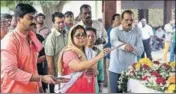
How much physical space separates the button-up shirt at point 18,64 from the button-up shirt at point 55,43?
43 cm

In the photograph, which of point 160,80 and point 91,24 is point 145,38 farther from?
point 91,24

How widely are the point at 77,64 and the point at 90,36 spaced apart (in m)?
0.34

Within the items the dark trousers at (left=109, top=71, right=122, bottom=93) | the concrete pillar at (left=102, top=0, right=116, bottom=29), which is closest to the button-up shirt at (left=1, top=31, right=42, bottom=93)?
the dark trousers at (left=109, top=71, right=122, bottom=93)

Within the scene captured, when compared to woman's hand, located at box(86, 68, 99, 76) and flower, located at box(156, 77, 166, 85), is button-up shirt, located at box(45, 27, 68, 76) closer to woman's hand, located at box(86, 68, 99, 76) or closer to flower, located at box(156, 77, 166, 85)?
woman's hand, located at box(86, 68, 99, 76)

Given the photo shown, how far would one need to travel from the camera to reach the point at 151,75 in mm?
4336

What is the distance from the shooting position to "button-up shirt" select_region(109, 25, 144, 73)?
164 inches

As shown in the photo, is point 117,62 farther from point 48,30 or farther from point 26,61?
point 26,61

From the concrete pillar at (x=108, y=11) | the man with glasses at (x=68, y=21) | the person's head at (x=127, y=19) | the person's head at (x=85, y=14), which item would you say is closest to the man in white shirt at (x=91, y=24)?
the person's head at (x=85, y=14)

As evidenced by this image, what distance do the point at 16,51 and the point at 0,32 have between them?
1066 millimetres

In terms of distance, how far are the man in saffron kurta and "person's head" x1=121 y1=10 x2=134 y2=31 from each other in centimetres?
112

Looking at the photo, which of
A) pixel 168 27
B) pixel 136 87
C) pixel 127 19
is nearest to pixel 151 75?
pixel 136 87

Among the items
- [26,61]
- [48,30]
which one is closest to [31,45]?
[26,61]

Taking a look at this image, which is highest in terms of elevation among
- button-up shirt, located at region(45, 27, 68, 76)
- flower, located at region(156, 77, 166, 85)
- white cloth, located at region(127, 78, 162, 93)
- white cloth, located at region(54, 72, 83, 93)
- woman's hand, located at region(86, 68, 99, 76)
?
button-up shirt, located at region(45, 27, 68, 76)

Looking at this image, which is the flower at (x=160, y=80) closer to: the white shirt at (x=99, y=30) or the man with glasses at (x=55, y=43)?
the white shirt at (x=99, y=30)
